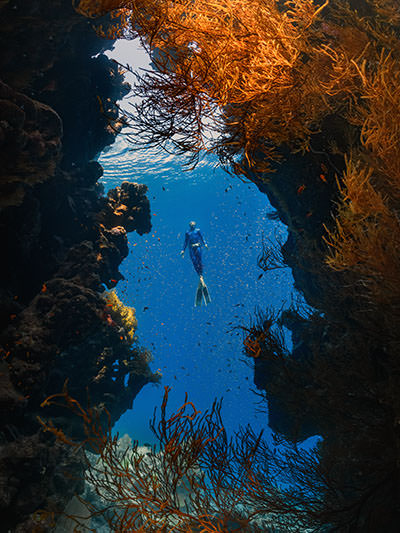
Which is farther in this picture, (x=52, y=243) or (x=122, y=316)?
(x=122, y=316)

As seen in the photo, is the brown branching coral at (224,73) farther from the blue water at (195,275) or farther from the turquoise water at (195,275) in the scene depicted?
the turquoise water at (195,275)

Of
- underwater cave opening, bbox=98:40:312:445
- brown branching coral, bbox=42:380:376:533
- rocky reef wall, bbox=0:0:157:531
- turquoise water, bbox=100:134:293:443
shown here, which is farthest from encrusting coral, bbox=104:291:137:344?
turquoise water, bbox=100:134:293:443

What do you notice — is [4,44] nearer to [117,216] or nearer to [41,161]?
[41,161]

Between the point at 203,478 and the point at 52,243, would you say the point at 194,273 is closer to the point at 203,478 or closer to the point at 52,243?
the point at 52,243

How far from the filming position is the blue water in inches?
1036

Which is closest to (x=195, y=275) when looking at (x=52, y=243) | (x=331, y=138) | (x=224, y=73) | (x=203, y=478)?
(x=52, y=243)

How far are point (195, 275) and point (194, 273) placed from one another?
104cm

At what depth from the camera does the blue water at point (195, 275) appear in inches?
1036

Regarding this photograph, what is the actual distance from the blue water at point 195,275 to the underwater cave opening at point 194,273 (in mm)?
152

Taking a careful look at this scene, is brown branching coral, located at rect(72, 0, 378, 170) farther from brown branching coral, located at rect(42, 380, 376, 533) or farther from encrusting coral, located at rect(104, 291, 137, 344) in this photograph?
encrusting coral, located at rect(104, 291, 137, 344)

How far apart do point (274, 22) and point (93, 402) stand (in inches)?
374

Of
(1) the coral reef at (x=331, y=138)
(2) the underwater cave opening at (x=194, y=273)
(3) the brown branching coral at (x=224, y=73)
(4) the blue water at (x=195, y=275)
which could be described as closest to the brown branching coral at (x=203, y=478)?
(1) the coral reef at (x=331, y=138)

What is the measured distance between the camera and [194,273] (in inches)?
2167

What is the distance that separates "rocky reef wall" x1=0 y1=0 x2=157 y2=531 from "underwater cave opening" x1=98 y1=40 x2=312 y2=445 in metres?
4.22
